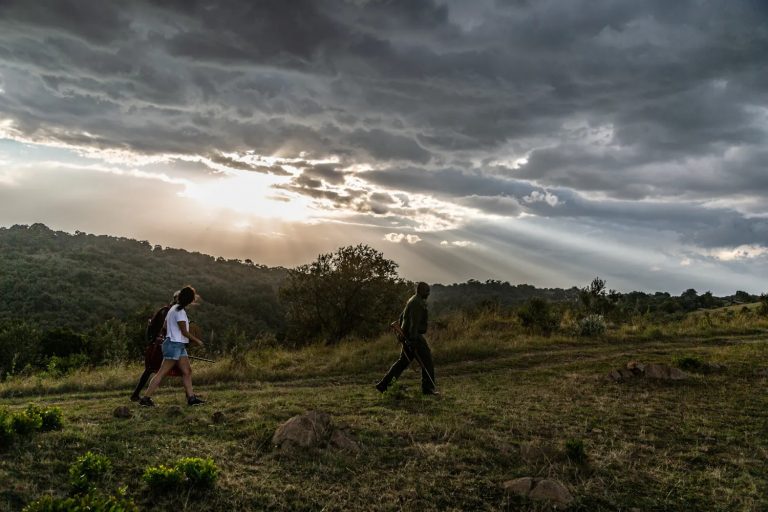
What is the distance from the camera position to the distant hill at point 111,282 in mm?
51625

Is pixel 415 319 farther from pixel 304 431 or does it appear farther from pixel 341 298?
pixel 341 298

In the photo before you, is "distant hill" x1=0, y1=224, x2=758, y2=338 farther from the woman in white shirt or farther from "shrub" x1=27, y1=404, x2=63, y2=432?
"shrub" x1=27, y1=404, x2=63, y2=432

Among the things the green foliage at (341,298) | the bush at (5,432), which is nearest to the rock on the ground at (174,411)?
the bush at (5,432)

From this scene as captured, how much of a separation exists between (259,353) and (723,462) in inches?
480

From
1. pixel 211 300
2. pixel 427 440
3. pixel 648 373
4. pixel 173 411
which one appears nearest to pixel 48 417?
pixel 173 411

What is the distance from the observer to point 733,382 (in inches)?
460

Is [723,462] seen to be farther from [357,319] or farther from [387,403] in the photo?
[357,319]

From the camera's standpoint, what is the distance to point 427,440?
7.24 meters

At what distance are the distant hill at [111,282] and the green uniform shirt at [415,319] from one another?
2372 centimetres

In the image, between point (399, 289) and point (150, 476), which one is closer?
point (150, 476)

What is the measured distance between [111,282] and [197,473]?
232 ft

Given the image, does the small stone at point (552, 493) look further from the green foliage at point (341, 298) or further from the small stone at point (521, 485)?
the green foliage at point (341, 298)

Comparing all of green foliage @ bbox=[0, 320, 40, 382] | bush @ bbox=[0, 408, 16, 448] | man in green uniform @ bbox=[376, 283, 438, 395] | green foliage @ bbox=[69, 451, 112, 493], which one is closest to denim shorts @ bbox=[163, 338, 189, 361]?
bush @ bbox=[0, 408, 16, 448]

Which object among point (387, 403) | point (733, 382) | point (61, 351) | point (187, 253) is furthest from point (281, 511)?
point (187, 253)
